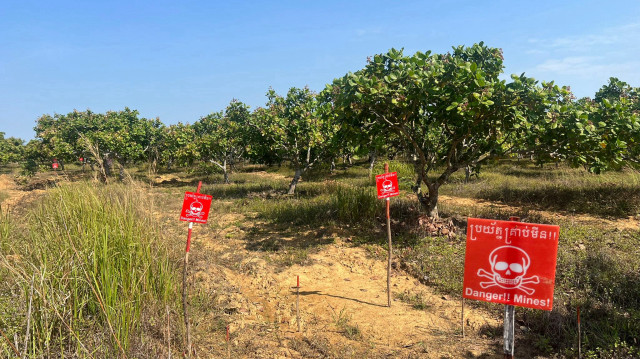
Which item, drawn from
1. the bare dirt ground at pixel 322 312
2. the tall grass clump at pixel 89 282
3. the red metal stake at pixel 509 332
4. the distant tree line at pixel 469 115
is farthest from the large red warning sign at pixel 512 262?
the distant tree line at pixel 469 115

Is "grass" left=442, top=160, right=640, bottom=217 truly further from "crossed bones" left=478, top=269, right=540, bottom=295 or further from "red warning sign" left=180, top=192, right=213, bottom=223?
"red warning sign" left=180, top=192, right=213, bottom=223

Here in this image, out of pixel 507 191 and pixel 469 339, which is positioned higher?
pixel 507 191

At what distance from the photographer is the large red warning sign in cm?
270

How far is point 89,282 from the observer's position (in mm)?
2803

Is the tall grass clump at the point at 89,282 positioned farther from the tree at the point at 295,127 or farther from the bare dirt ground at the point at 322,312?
the tree at the point at 295,127

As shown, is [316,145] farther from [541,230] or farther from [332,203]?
[541,230]

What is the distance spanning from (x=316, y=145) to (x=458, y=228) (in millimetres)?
7104

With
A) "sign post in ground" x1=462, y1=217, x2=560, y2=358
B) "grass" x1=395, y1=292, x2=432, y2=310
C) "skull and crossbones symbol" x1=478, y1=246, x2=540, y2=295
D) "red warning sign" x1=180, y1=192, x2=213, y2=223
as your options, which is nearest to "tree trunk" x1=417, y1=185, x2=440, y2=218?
"grass" x1=395, y1=292, x2=432, y2=310

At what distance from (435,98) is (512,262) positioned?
4.96 m

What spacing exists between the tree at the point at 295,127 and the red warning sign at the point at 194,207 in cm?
921

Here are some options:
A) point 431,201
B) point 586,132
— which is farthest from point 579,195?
point 431,201

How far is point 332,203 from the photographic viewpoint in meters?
10.3

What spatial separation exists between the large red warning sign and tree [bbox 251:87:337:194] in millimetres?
10197

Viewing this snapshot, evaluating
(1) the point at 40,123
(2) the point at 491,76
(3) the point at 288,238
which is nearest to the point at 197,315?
(3) the point at 288,238
